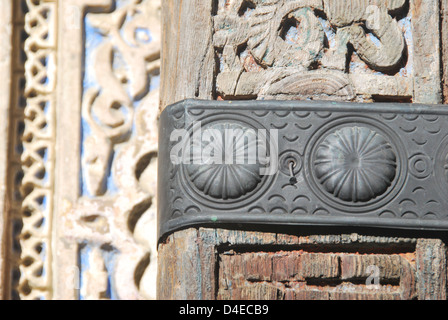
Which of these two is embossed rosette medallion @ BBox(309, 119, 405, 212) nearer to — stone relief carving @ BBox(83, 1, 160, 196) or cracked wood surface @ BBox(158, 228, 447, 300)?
cracked wood surface @ BBox(158, 228, 447, 300)

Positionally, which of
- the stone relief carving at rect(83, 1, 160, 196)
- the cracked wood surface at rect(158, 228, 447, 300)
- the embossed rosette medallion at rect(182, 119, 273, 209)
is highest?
the stone relief carving at rect(83, 1, 160, 196)

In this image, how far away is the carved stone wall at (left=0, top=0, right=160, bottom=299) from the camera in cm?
140

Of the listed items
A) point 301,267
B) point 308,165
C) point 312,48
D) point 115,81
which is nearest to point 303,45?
point 312,48

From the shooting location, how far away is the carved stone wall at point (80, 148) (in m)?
1.40

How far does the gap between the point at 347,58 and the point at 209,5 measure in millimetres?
257

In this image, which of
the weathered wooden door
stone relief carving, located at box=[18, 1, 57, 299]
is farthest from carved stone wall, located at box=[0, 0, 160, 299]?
the weathered wooden door

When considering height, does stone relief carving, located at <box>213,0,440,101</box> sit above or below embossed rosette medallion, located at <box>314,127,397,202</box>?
above

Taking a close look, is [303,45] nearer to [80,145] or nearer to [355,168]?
[355,168]

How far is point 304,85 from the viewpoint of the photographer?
110 centimetres

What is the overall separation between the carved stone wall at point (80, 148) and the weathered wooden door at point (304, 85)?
33 centimetres

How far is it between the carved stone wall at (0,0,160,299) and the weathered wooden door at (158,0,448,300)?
327 mm

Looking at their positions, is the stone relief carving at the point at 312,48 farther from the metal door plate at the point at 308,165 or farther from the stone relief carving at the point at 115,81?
the stone relief carving at the point at 115,81
